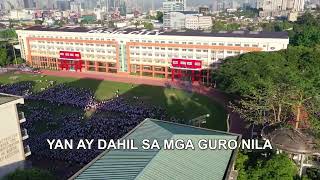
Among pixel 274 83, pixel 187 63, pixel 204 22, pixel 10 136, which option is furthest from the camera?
pixel 204 22

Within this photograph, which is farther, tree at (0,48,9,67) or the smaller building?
the smaller building

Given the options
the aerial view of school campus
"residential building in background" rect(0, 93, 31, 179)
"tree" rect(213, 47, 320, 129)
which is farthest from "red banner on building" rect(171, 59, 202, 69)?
"residential building in background" rect(0, 93, 31, 179)

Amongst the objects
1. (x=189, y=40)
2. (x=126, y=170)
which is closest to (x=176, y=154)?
(x=126, y=170)

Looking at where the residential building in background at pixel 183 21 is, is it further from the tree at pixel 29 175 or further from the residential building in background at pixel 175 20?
the tree at pixel 29 175

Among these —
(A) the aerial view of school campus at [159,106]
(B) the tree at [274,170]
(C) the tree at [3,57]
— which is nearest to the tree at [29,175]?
(A) the aerial view of school campus at [159,106]

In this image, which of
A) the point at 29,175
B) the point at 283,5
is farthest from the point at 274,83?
the point at 283,5

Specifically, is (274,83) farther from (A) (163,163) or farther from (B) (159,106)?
(A) (163,163)

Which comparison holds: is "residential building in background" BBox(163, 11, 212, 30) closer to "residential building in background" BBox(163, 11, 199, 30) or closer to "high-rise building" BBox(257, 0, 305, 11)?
"residential building in background" BBox(163, 11, 199, 30)
